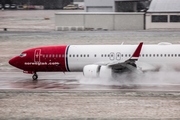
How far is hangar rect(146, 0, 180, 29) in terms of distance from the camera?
85.6 m

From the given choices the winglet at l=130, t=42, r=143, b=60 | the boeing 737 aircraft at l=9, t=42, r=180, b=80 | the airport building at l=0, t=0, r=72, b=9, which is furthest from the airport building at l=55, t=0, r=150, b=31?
the airport building at l=0, t=0, r=72, b=9

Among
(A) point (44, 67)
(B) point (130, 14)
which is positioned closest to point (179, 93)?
(A) point (44, 67)

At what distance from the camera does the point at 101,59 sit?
40.2 metres

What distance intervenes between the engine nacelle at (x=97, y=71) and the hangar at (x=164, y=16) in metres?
48.7

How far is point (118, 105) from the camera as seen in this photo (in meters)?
29.6

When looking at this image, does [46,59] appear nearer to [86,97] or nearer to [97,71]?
[97,71]

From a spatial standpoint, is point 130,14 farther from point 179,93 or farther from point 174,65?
point 179,93

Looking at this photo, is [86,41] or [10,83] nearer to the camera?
[10,83]

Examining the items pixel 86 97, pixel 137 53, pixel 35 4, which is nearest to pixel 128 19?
pixel 137 53

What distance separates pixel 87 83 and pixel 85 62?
2.15 m

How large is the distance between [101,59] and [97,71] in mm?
2207

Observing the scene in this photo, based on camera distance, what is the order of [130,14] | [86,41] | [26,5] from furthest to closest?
[26,5] < [130,14] < [86,41]

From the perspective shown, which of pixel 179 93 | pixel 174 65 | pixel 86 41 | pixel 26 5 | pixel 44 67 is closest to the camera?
pixel 179 93

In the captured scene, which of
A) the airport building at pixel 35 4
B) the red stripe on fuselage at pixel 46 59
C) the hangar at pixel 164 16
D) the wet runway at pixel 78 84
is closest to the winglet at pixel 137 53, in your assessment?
the wet runway at pixel 78 84
